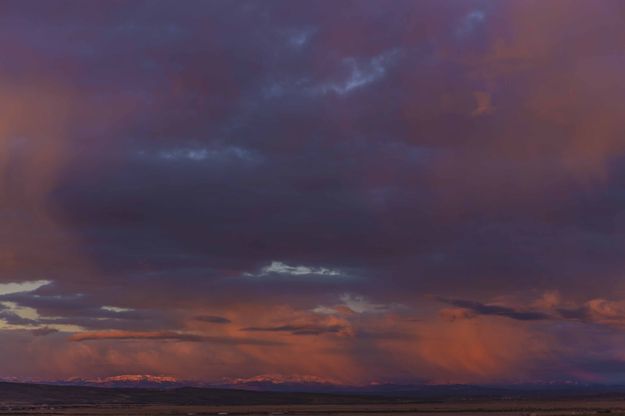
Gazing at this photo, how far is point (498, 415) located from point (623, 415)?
3019 cm

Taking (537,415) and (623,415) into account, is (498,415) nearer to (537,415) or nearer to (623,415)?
(537,415)

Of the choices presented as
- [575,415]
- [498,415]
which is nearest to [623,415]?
[575,415]

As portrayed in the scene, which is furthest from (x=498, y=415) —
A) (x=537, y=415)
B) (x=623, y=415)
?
(x=623, y=415)

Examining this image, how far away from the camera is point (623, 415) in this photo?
182 m

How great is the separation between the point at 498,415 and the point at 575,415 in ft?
61.8

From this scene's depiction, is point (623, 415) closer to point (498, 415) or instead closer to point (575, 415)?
point (575, 415)

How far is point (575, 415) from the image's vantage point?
7446 inches

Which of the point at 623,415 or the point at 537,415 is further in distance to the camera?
the point at 537,415

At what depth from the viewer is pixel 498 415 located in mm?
198250

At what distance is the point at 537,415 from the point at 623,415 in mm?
20921

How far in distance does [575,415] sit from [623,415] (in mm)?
11493

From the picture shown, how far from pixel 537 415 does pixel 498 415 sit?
953 centimetres
